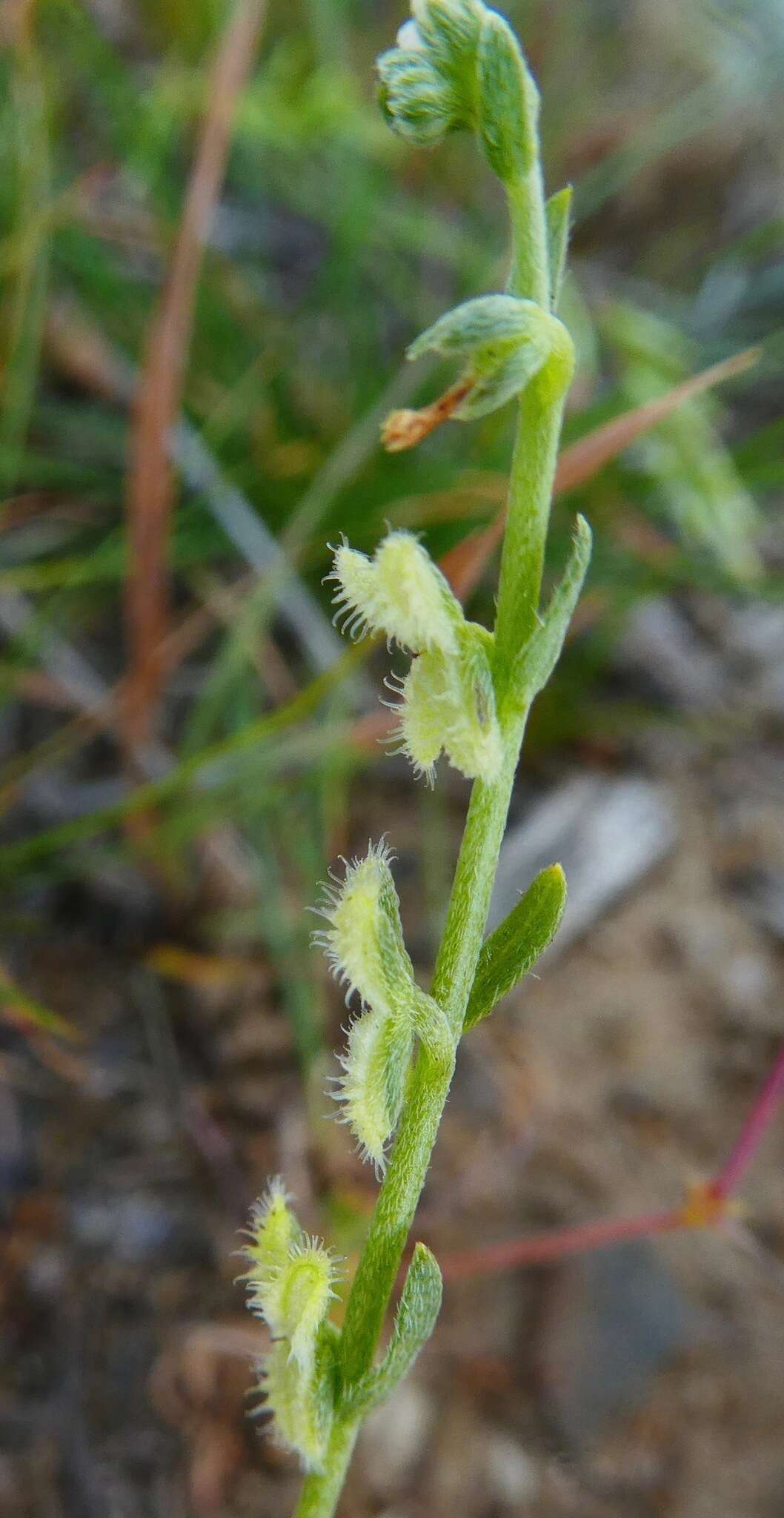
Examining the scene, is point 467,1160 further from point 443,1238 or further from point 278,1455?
point 278,1455

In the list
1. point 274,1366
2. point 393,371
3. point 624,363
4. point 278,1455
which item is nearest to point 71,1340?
→ point 278,1455

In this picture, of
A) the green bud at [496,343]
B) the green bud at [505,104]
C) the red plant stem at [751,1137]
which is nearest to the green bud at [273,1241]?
the green bud at [496,343]

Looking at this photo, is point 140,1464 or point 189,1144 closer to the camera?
point 140,1464

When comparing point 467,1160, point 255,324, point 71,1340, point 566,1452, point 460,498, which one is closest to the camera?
point 566,1452

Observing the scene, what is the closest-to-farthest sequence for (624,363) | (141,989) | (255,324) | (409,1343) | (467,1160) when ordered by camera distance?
(409,1343)
(467,1160)
(141,989)
(624,363)
(255,324)

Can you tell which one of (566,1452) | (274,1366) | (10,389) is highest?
(274,1366)

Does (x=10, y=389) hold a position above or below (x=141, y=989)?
above

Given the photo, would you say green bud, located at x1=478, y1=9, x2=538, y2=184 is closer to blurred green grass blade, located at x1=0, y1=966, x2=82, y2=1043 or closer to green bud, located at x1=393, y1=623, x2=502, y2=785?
green bud, located at x1=393, y1=623, x2=502, y2=785
